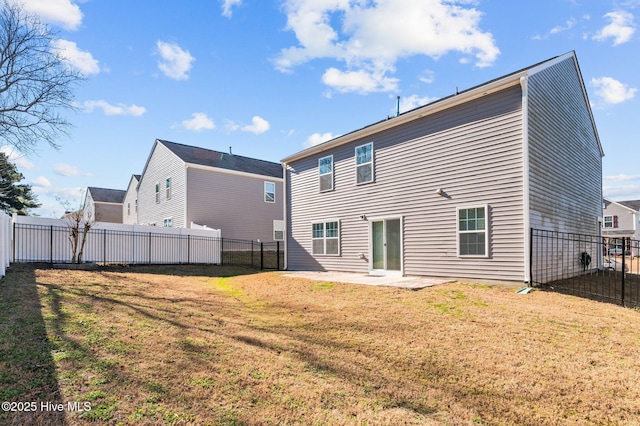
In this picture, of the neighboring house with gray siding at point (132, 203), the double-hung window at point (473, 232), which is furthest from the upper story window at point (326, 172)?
the neighboring house with gray siding at point (132, 203)

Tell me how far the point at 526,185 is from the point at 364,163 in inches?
216

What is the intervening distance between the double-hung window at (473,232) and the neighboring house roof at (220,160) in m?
15.5

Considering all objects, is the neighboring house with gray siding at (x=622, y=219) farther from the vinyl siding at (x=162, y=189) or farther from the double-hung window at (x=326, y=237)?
the vinyl siding at (x=162, y=189)

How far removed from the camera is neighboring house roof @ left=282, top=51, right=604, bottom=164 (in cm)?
855

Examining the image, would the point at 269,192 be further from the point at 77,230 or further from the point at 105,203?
the point at 105,203

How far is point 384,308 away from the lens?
21.3ft

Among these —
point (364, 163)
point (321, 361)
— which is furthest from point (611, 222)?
point (321, 361)

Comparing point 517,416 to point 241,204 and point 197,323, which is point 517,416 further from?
point 241,204

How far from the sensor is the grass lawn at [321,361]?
292 cm

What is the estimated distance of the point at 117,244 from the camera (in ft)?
46.9

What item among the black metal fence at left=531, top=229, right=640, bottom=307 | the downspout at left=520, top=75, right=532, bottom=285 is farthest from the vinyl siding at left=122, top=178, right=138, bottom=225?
the black metal fence at left=531, top=229, right=640, bottom=307

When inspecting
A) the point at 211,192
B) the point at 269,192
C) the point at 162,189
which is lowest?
the point at 211,192

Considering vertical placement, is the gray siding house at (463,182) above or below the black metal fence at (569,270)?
above

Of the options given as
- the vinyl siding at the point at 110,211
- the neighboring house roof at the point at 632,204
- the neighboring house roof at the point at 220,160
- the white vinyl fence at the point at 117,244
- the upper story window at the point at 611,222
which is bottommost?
the white vinyl fence at the point at 117,244
